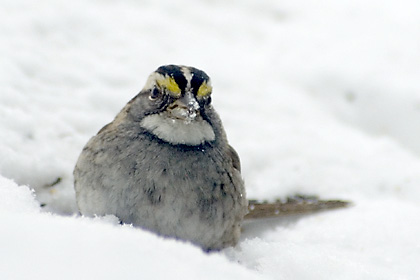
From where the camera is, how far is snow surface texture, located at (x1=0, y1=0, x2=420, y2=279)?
9.52 ft

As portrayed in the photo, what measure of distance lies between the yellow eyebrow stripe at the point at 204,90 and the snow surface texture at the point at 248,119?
98 centimetres

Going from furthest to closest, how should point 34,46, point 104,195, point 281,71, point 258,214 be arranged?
point 281,71 < point 34,46 < point 258,214 < point 104,195

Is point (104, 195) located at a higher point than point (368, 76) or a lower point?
lower

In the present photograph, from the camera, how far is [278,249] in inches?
157

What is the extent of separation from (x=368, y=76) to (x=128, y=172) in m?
4.16

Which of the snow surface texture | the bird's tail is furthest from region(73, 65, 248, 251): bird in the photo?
the bird's tail

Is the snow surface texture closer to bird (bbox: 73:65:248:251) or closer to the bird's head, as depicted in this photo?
bird (bbox: 73:65:248:251)

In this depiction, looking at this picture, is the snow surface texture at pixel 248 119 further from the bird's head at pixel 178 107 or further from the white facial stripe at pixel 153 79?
the white facial stripe at pixel 153 79

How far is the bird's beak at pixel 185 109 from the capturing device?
4.02 metres

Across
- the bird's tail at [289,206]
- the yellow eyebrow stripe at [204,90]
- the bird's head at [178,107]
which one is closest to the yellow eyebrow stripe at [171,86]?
the bird's head at [178,107]

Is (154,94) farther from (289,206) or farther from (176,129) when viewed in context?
(289,206)

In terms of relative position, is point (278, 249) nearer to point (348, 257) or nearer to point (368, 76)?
point (348, 257)

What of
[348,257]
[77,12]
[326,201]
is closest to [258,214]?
[326,201]

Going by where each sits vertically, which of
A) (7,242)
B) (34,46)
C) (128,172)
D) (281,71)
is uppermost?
(281,71)
